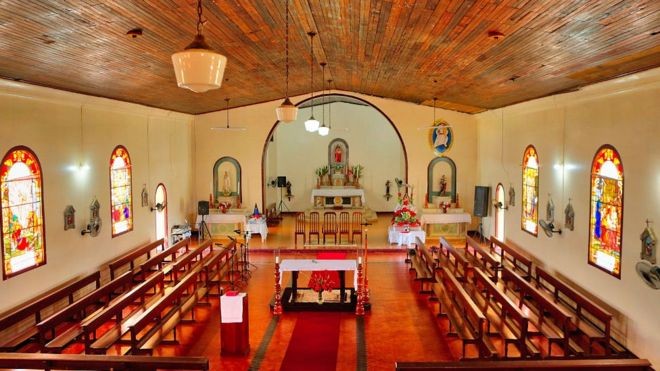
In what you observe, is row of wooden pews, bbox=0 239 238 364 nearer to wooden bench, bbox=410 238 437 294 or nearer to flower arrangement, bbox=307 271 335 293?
flower arrangement, bbox=307 271 335 293

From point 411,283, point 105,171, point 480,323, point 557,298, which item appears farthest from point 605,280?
point 105,171

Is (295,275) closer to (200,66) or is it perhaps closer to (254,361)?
(254,361)

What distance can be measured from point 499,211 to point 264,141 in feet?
27.0

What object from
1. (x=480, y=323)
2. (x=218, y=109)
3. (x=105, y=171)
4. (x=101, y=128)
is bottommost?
(x=480, y=323)

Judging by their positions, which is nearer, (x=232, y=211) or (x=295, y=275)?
(x=295, y=275)

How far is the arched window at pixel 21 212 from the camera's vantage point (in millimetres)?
8367

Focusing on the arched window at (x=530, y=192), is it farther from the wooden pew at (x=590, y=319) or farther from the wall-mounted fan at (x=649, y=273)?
the wall-mounted fan at (x=649, y=273)

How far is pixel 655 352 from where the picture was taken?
7.01 metres

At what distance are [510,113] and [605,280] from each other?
20.9 feet

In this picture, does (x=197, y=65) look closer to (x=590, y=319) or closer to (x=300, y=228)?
(x=590, y=319)

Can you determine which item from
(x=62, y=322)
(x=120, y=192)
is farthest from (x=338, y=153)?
(x=62, y=322)

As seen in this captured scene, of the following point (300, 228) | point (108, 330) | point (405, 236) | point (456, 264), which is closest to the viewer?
point (108, 330)

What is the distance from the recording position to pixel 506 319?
8.44 m

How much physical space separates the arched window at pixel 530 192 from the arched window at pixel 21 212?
1044cm
